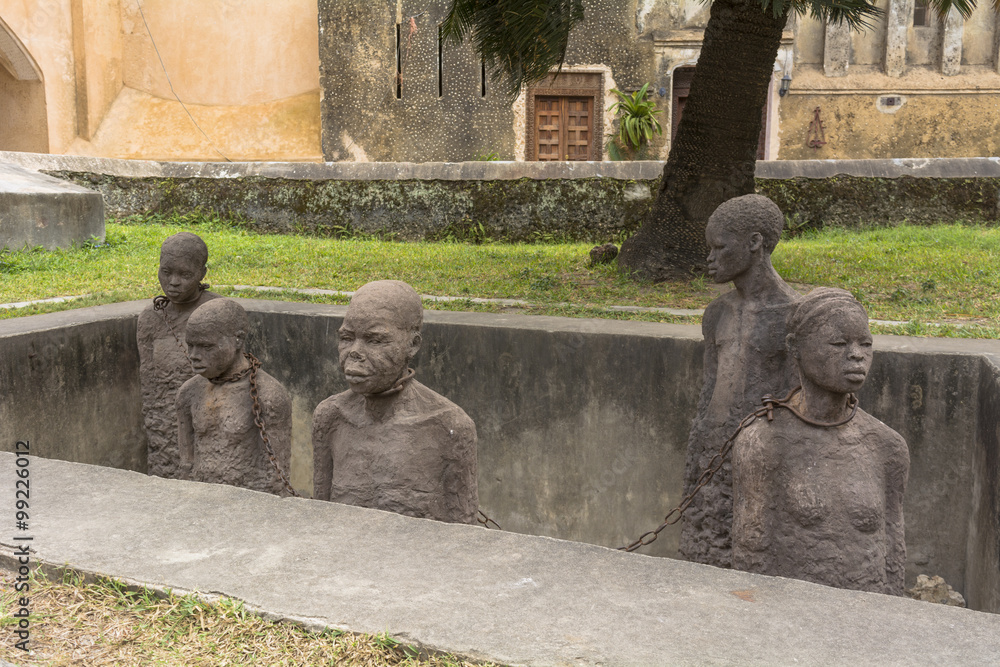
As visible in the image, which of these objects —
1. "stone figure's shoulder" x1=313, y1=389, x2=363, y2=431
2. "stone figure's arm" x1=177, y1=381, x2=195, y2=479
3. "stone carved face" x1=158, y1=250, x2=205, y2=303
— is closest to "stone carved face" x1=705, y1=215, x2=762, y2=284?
"stone figure's shoulder" x1=313, y1=389, x2=363, y2=431

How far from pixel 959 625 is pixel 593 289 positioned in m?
5.91

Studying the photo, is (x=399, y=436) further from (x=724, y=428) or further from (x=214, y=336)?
(x=724, y=428)

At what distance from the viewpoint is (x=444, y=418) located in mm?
3828

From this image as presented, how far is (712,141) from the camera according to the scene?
26.9 ft

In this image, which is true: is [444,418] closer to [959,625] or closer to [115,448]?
[959,625]

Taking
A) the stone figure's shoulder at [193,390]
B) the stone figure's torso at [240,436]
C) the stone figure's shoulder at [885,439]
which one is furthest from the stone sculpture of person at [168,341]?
the stone figure's shoulder at [885,439]

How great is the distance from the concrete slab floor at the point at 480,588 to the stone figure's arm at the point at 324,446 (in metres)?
1.09

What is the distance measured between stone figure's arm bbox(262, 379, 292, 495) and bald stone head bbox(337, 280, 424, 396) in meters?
0.90

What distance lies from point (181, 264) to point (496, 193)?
6.73 meters

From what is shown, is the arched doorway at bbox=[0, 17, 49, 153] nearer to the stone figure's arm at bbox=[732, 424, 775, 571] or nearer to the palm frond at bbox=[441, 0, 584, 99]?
the palm frond at bbox=[441, 0, 584, 99]

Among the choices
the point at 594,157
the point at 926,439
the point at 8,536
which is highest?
the point at 594,157

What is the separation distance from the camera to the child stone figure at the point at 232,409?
4441mm

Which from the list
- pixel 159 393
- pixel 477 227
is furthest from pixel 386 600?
pixel 477 227

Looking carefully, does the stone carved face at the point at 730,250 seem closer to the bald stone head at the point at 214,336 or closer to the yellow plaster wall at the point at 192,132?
the bald stone head at the point at 214,336
